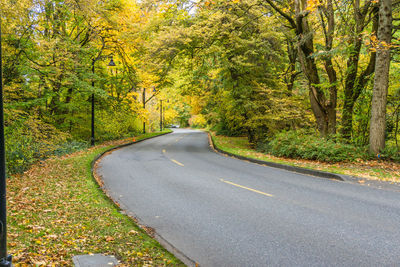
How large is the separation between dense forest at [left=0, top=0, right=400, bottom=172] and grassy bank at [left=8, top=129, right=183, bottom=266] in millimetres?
4499

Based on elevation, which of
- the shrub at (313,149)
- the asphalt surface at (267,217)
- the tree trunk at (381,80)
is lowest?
the asphalt surface at (267,217)

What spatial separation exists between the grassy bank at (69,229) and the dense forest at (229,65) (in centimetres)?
450

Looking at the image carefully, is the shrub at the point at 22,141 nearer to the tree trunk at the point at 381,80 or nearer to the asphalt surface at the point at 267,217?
the asphalt surface at the point at 267,217

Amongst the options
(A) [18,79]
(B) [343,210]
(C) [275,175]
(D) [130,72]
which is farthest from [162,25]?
(B) [343,210]

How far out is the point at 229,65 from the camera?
57.0ft

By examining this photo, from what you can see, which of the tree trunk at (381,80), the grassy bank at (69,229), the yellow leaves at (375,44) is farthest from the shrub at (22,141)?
the tree trunk at (381,80)

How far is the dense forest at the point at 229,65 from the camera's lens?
11.5 m

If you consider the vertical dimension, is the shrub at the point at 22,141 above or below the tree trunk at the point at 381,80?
below

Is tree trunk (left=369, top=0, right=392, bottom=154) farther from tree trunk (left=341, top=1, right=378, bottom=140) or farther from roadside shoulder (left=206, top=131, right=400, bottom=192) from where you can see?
roadside shoulder (left=206, top=131, right=400, bottom=192)

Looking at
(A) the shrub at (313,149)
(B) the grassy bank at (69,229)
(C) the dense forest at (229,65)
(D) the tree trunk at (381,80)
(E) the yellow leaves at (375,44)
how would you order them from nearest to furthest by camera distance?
(B) the grassy bank at (69,229)
(E) the yellow leaves at (375,44)
(D) the tree trunk at (381,80)
(C) the dense forest at (229,65)
(A) the shrub at (313,149)

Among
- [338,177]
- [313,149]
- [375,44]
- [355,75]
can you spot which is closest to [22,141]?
[338,177]

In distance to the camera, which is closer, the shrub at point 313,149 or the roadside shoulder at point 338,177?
the roadside shoulder at point 338,177

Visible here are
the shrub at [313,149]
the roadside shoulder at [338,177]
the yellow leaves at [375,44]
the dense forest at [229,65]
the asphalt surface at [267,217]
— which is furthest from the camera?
the shrub at [313,149]

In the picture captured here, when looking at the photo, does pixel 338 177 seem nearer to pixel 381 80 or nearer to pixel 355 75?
pixel 381 80
